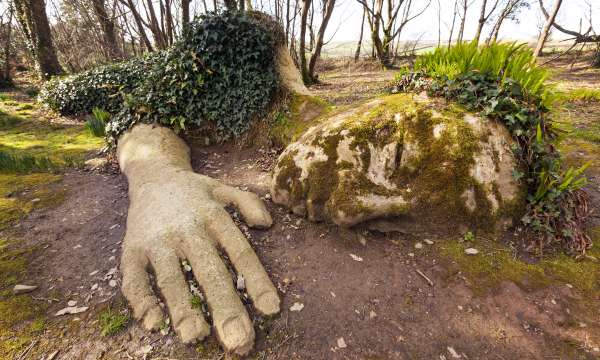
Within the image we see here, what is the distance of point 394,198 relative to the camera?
286 centimetres

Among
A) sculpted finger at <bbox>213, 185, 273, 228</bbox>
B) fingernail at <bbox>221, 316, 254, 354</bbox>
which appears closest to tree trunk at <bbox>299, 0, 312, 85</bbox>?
sculpted finger at <bbox>213, 185, 273, 228</bbox>

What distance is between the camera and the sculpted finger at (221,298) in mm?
2123

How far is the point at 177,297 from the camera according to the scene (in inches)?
92.1

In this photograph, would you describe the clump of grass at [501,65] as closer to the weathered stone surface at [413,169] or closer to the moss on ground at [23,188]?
the weathered stone surface at [413,169]

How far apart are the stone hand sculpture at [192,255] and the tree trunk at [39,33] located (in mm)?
11057

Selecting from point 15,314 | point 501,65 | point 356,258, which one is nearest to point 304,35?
point 501,65

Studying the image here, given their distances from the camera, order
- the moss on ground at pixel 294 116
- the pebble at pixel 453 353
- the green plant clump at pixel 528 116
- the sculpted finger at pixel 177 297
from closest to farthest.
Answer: the pebble at pixel 453 353
the sculpted finger at pixel 177 297
the green plant clump at pixel 528 116
the moss on ground at pixel 294 116

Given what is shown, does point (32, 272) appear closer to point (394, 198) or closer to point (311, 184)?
point (311, 184)

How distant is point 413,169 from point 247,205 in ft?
6.30

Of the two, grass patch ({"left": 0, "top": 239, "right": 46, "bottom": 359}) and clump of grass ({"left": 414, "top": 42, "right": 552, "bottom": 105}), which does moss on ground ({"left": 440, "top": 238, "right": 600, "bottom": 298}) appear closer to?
clump of grass ({"left": 414, "top": 42, "right": 552, "bottom": 105})

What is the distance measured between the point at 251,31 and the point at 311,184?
3256 mm

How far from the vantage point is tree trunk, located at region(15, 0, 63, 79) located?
9781mm

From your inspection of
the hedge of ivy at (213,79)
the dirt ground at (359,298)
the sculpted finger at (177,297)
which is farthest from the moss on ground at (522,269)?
the hedge of ivy at (213,79)

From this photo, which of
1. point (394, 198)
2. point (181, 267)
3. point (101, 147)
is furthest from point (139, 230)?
point (101, 147)
